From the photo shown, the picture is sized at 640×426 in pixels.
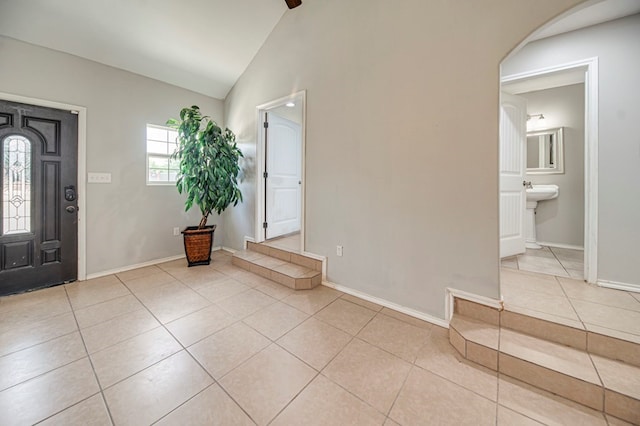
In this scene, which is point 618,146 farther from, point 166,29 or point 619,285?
point 166,29

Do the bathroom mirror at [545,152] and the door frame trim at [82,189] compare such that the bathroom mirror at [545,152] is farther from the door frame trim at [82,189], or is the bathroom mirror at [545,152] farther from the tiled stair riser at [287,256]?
the door frame trim at [82,189]

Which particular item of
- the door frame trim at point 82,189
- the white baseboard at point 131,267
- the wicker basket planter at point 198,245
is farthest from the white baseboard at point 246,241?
the door frame trim at point 82,189

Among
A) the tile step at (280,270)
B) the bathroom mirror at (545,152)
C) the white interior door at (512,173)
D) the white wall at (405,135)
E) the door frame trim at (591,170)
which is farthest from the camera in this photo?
the bathroom mirror at (545,152)

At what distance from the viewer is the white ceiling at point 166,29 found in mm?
2266

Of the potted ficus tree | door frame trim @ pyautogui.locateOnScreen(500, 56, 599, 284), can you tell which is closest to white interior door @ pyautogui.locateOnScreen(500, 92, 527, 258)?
door frame trim @ pyautogui.locateOnScreen(500, 56, 599, 284)

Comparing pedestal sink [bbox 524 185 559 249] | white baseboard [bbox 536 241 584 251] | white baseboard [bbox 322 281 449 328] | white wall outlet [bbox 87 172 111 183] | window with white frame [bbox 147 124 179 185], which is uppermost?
window with white frame [bbox 147 124 179 185]

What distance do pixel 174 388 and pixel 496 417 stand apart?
1756 mm

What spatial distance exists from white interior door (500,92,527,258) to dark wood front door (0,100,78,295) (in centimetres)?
509

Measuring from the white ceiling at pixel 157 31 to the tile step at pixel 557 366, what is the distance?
413 centimetres

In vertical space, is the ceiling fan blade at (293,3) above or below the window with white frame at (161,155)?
above

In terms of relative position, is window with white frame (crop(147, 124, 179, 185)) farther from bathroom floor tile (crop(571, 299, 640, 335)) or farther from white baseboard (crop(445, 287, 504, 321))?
bathroom floor tile (crop(571, 299, 640, 335))

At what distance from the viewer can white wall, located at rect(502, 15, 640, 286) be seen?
2045 mm

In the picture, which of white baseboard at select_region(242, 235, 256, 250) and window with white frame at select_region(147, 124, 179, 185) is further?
white baseboard at select_region(242, 235, 256, 250)

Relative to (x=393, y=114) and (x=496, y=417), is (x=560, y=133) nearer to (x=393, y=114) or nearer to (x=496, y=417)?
(x=393, y=114)
